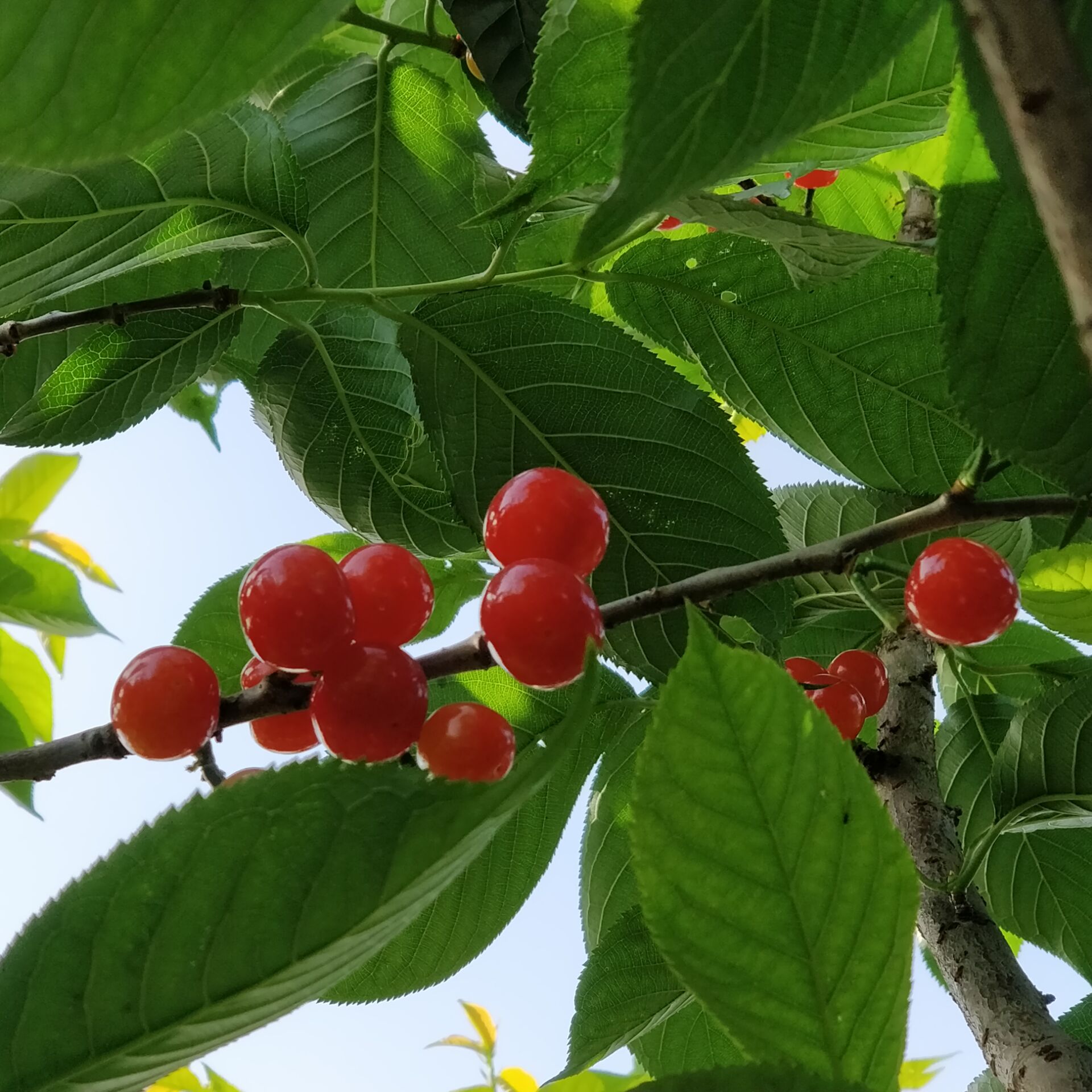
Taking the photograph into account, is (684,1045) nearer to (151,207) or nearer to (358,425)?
(358,425)

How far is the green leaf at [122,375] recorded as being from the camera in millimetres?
1295

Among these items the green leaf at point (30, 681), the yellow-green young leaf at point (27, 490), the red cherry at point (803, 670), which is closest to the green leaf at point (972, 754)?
the red cherry at point (803, 670)

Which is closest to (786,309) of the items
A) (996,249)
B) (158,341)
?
(996,249)

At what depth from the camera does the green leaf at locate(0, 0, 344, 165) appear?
469 mm

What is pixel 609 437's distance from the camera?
1.24 m

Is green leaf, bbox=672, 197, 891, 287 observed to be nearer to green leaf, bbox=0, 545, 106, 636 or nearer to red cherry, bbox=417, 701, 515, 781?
red cherry, bbox=417, 701, 515, 781

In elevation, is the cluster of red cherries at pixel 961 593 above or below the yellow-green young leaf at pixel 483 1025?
above

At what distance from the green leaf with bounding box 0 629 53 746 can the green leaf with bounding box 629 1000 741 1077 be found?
4.37ft

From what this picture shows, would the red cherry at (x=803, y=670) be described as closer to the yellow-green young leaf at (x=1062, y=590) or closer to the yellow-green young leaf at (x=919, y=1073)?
the yellow-green young leaf at (x=1062, y=590)

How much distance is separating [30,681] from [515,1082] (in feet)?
4.40

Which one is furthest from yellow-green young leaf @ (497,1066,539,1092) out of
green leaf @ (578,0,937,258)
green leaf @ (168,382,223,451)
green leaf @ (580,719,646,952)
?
green leaf @ (578,0,937,258)

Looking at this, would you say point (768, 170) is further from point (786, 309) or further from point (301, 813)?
point (301, 813)

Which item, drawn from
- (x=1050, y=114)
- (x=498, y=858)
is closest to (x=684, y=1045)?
(x=498, y=858)

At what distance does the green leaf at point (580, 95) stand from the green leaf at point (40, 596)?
1.55 meters
